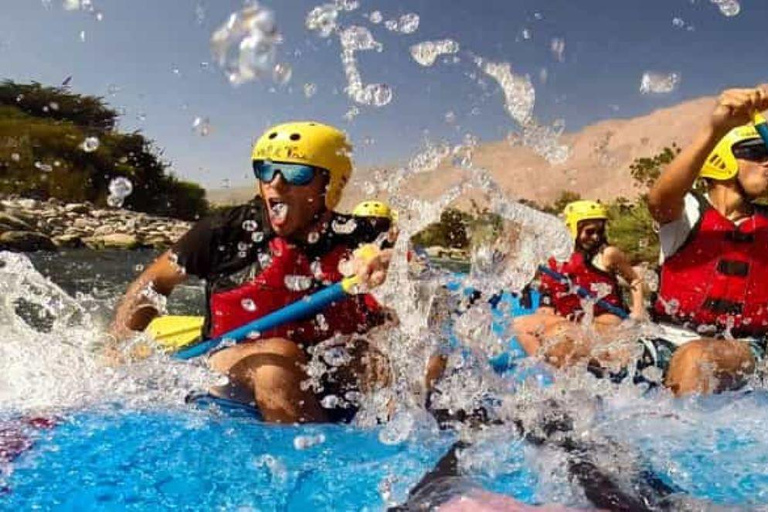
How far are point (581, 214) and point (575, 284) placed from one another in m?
0.84

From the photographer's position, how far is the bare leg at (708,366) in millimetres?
3512

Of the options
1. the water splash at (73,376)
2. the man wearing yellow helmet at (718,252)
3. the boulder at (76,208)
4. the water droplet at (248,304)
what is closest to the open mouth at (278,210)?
the water droplet at (248,304)

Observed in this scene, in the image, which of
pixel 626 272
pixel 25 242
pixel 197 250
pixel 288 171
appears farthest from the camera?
pixel 25 242

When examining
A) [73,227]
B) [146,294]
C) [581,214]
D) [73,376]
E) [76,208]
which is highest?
[76,208]

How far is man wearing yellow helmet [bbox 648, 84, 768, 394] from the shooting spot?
393cm

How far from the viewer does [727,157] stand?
159 inches

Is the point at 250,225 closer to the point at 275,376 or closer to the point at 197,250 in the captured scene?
the point at 197,250

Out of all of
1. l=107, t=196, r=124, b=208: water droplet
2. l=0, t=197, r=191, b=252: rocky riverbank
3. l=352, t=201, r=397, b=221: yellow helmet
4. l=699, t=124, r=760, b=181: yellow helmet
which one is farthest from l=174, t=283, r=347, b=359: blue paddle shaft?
l=0, t=197, r=191, b=252: rocky riverbank

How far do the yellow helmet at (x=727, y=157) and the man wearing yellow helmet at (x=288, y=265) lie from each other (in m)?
1.88

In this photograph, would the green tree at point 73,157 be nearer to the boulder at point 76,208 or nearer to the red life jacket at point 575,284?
the boulder at point 76,208

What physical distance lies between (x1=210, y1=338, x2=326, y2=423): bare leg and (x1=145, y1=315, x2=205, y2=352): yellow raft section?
6.39 ft

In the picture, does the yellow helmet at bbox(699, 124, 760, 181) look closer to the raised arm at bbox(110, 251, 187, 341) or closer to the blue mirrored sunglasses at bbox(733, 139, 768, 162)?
the blue mirrored sunglasses at bbox(733, 139, 768, 162)

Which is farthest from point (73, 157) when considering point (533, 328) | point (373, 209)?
point (533, 328)

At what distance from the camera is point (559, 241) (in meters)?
4.03
